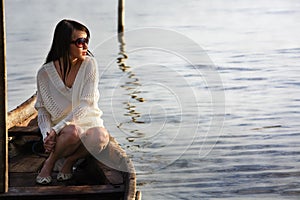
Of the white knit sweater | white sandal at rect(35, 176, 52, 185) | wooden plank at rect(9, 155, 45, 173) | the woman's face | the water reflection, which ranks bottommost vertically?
the water reflection

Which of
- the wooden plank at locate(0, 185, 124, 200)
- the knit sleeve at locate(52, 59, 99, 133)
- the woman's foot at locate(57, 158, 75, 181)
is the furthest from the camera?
the woman's foot at locate(57, 158, 75, 181)

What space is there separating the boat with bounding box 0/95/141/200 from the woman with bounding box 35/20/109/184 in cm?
15

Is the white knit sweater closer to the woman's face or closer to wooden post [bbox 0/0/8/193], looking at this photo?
the woman's face

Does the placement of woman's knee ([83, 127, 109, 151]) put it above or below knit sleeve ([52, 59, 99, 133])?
below

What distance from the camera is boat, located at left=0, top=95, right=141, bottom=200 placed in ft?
16.5

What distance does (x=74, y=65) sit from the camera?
5.56 meters

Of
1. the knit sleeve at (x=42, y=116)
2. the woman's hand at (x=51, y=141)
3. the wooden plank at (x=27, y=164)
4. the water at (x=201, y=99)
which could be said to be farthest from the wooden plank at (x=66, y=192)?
the water at (x=201, y=99)

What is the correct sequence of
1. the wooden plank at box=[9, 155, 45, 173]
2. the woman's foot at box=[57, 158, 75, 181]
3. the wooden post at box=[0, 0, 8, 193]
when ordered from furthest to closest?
1. the wooden plank at box=[9, 155, 45, 173]
2. the woman's foot at box=[57, 158, 75, 181]
3. the wooden post at box=[0, 0, 8, 193]

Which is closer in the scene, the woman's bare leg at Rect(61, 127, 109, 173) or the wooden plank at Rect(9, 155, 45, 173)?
the woman's bare leg at Rect(61, 127, 109, 173)

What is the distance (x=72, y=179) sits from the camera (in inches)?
222

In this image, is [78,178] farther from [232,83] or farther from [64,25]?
[232,83]

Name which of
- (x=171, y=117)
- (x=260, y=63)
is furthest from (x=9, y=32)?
(x=171, y=117)

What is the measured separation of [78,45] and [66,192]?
1.03m

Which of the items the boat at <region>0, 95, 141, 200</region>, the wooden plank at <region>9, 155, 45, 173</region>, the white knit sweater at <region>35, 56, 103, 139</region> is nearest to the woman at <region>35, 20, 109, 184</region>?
the white knit sweater at <region>35, 56, 103, 139</region>
